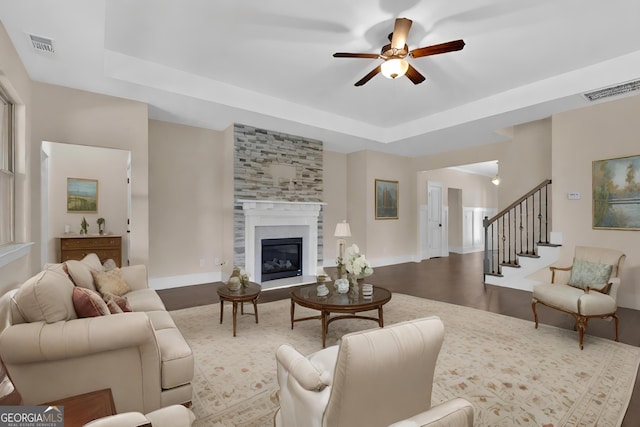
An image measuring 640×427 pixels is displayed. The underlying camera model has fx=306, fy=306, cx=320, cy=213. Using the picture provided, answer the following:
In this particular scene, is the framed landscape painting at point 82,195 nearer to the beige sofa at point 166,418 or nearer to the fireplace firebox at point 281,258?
the fireplace firebox at point 281,258

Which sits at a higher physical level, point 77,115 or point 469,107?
point 469,107

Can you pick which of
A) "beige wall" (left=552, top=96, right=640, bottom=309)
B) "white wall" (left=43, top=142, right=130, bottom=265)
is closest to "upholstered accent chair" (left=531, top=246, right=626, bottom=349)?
"beige wall" (left=552, top=96, right=640, bottom=309)

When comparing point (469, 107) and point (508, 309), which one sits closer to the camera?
point (508, 309)

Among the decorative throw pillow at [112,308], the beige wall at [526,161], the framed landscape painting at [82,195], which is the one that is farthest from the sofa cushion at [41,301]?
the beige wall at [526,161]

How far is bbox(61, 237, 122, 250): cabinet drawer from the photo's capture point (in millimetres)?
4961

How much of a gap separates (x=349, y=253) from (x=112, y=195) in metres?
5.01

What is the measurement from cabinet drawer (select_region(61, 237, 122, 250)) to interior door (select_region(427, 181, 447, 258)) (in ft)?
26.3

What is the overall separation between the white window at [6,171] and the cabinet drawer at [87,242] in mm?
1920

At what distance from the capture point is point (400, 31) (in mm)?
3010

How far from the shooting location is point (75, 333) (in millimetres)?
1644

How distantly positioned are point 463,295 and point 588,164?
107 inches

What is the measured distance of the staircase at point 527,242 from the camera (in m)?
5.17

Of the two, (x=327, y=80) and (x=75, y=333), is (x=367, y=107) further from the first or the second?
(x=75, y=333)

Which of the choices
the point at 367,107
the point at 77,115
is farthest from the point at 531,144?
the point at 77,115
